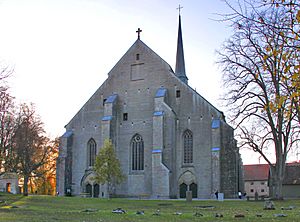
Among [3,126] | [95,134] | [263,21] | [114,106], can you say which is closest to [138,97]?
[114,106]

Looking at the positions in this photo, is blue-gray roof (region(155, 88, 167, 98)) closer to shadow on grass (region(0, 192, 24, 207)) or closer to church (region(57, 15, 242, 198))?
church (region(57, 15, 242, 198))

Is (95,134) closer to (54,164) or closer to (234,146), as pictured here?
(54,164)

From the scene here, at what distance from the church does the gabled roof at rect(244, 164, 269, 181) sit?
3668 centimetres

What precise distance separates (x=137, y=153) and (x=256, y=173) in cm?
4422

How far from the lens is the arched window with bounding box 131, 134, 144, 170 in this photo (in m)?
47.8

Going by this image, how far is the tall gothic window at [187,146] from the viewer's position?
148 feet

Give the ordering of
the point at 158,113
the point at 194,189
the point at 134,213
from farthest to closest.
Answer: the point at 158,113 < the point at 194,189 < the point at 134,213

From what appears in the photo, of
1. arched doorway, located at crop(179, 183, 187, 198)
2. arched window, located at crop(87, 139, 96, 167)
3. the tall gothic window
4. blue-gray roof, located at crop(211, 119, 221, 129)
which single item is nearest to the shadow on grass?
arched window, located at crop(87, 139, 96, 167)

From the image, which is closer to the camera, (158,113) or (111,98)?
(158,113)

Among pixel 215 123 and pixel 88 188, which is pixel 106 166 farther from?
pixel 215 123

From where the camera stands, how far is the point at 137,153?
48156 millimetres

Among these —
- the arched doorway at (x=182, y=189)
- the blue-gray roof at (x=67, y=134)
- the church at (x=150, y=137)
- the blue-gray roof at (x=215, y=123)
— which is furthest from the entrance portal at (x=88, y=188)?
the blue-gray roof at (x=215, y=123)

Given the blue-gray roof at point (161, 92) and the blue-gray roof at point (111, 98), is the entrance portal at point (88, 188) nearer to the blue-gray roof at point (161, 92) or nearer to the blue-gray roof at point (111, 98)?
the blue-gray roof at point (111, 98)

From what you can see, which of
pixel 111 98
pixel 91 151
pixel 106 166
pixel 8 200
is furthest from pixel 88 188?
pixel 8 200
